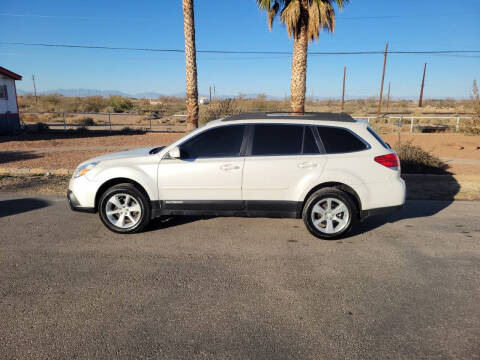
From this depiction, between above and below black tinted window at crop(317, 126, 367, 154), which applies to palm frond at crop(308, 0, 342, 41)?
above

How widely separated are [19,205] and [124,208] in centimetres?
301

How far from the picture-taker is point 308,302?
11.6 feet

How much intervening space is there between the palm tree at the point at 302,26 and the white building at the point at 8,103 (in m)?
16.7

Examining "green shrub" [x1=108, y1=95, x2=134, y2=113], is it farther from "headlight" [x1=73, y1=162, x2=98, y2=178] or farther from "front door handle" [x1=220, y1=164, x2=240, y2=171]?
"front door handle" [x1=220, y1=164, x2=240, y2=171]

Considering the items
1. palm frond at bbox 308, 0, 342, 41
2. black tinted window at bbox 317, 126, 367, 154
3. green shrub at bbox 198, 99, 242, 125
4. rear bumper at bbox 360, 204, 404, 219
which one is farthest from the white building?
rear bumper at bbox 360, 204, 404, 219

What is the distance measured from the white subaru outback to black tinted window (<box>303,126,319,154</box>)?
1cm

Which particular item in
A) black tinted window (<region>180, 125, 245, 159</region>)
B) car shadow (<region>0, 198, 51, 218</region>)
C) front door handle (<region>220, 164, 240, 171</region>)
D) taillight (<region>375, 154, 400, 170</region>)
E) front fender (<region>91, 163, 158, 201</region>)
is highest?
black tinted window (<region>180, 125, 245, 159</region>)

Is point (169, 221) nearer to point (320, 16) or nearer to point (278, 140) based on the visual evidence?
point (278, 140)

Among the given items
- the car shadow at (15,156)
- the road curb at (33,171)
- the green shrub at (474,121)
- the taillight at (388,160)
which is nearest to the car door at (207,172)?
the taillight at (388,160)

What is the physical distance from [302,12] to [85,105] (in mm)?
47094

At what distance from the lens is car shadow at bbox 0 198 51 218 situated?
6.53 meters

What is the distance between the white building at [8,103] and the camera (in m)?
20.6

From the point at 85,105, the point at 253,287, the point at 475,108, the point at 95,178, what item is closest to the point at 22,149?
the point at 95,178

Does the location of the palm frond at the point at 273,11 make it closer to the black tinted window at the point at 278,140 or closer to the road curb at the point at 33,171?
the road curb at the point at 33,171
